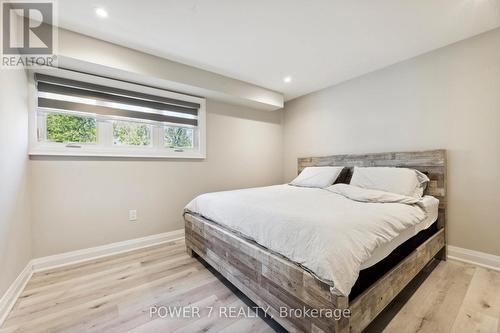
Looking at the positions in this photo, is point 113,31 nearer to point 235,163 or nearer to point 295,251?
point 235,163

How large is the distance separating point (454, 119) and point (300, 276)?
247 cm

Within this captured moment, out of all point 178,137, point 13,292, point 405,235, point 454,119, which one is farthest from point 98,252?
point 454,119

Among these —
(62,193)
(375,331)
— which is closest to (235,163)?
(62,193)

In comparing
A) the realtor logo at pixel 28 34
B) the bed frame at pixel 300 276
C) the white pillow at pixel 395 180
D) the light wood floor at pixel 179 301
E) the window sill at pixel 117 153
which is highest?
the realtor logo at pixel 28 34

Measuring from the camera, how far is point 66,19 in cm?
Answer: 188

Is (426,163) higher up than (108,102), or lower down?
lower down

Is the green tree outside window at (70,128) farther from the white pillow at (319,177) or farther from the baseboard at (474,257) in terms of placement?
the baseboard at (474,257)

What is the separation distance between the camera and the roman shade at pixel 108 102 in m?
2.23

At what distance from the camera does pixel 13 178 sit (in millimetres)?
1733

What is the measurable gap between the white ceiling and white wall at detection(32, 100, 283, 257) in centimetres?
114

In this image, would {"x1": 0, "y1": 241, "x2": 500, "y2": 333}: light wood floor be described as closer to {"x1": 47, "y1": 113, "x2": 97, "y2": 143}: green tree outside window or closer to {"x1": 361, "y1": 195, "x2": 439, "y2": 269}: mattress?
{"x1": 361, "y1": 195, "x2": 439, "y2": 269}: mattress

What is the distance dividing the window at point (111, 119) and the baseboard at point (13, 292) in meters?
1.12

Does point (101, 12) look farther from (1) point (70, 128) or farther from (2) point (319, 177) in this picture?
(2) point (319, 177)

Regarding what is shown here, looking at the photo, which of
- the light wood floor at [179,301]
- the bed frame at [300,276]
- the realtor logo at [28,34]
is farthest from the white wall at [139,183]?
the realtor logo at [28,34]
